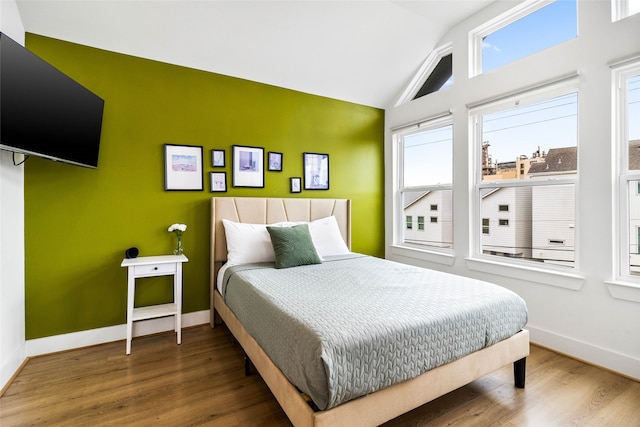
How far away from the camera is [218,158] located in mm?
3154

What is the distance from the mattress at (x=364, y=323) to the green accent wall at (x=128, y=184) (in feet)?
3.79

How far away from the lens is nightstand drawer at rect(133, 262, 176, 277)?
98.5 inches

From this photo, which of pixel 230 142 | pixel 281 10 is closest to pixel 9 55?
pixel 230 142

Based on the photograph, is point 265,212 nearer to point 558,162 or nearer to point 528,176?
point 528,176

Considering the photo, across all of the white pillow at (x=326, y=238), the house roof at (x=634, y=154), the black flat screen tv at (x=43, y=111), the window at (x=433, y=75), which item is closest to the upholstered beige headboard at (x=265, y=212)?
the white pillow at (x=326, y=238)

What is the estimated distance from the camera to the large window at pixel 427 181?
3615 millimetres

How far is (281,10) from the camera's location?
8.86 feet

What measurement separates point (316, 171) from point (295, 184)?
0.35 meters

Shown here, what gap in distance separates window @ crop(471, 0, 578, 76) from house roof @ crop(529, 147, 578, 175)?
93cm

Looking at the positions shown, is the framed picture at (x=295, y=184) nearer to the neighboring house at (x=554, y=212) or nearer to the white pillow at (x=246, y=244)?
the white pillow at (x=246, y=244)

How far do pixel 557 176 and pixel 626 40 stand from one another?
3.39 ft

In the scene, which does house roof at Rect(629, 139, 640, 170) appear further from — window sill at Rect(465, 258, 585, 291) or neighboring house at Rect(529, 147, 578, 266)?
window sill at Rect(465, 258, 585, 291)

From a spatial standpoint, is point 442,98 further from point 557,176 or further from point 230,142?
point 230,142

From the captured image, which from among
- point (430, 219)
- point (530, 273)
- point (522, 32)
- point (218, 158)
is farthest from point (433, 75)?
point (218, 158)
